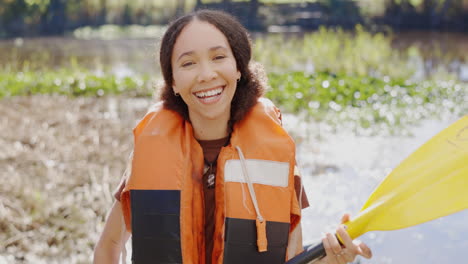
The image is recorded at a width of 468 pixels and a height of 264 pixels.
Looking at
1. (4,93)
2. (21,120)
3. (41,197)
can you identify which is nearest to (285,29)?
(4,93)

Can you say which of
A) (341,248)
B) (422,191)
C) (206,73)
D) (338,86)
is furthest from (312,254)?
(338,86)

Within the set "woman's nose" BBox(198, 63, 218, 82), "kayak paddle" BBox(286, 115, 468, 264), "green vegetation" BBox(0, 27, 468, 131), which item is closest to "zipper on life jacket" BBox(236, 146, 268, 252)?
"kayak paddle" BBox(286, 115, 468, 264)

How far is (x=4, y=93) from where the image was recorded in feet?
24.4

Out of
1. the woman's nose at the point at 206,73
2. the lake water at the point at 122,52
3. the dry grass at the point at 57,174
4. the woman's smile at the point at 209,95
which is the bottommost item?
the lake water at the point at 122,52

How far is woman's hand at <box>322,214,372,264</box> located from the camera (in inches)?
62.3

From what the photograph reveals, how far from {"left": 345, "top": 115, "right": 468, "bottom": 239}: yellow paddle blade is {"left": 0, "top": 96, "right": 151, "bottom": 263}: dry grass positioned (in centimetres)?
212

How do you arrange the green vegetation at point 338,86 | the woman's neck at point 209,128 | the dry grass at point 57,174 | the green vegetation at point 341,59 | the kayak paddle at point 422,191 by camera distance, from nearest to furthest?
the kayak paddle at point 422,191, the woman's neck at point 209,128, the dry grass at point 57,174, the green vegetation at point 338,86, the green vegetation at point 341,59

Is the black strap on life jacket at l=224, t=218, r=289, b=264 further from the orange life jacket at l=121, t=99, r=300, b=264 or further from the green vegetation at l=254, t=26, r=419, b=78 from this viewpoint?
the green vegetation at l=254, t=26, r=419, b=78

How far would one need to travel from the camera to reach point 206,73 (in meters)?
1.73

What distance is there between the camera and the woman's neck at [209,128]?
73.8 inches

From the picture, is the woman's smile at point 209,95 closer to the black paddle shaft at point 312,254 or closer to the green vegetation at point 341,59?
the black paddle shaft at point 312,254

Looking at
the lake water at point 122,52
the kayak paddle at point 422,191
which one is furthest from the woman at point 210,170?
the lake water at point 122,52

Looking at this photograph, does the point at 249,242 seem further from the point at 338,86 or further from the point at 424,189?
the point at 338,86

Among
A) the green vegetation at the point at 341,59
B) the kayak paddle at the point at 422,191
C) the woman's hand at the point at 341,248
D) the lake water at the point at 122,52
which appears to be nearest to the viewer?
the woman's hand at the point at 341,248
